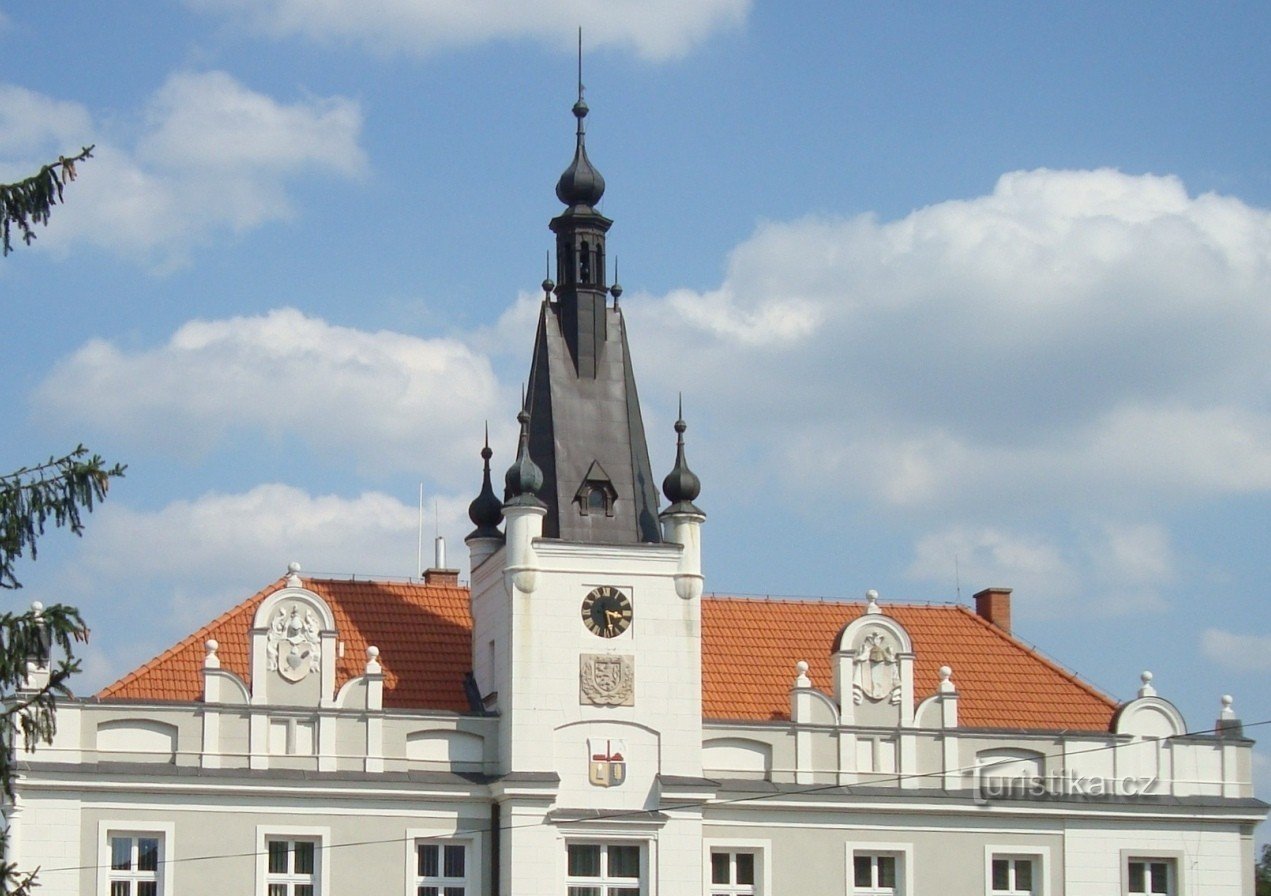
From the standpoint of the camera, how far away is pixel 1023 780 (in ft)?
163

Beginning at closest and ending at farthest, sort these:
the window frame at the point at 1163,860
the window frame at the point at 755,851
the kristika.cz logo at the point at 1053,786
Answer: the window frame at the point at 755,851 → the kristika.cz logo at the point at 1053,786 → the window frame at the point at 1163,860

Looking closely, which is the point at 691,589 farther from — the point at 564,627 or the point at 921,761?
the point at 921,761

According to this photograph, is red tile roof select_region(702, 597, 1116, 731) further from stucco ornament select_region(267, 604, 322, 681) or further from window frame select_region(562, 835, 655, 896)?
stucco ornament select_region(267, 604, 322, 681)

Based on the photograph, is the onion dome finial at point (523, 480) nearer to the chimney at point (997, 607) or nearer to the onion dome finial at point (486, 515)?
the onion dome finial at point (486, 515)

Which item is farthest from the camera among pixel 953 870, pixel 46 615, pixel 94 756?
pixel 953 870

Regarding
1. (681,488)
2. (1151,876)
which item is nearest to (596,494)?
(681,488)

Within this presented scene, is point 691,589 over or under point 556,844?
over

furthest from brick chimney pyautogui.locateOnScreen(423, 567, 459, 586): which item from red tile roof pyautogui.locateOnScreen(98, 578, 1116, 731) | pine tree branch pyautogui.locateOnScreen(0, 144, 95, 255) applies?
pine tree branch pyautogui.locateOnScreen(0, 144, 95, 255)

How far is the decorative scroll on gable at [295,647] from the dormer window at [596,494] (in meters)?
5.66

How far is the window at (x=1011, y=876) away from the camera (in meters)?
49.3

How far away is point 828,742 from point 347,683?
33.2ft

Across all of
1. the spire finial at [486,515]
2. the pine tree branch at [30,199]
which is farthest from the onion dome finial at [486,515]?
the pine tree branch at [30,199]

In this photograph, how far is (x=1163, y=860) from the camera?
50094mm

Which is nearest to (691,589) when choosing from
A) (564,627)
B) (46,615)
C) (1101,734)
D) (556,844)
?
(564,627)
